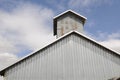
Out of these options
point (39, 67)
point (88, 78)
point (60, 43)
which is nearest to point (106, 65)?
point (88, 78)

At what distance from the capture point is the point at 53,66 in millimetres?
17734

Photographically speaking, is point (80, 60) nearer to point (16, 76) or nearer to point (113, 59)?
point (113, 59)

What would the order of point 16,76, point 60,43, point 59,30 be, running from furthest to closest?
point 59,30 < point 60,43 < point 16,76

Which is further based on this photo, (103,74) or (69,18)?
(69,18)

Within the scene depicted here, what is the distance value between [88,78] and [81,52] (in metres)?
2.49

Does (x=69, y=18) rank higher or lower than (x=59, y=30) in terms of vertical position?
higher

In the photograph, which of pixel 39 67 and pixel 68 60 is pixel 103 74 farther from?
pixel 39 67

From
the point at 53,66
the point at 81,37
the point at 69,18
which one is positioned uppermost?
the point at 69,18

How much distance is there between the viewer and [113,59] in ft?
59.6

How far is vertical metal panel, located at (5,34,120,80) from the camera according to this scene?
17.4m

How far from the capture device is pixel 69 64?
17.9m

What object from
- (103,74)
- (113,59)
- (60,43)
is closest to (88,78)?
(103,74)

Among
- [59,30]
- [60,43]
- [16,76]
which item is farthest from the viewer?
[59,30]

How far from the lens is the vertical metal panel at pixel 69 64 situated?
57.1 ft
